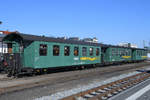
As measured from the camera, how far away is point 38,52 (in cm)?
1266

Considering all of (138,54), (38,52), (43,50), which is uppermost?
(43,50)

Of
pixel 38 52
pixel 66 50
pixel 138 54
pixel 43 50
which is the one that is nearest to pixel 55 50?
pixel 43 50

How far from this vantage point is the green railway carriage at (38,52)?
1237 centimetres

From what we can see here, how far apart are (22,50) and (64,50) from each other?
3.82 meters

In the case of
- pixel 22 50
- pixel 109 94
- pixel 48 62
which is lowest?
pixel 109 94

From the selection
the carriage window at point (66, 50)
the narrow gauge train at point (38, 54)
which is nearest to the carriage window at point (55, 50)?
the narrow gauge train at point (38, 54)

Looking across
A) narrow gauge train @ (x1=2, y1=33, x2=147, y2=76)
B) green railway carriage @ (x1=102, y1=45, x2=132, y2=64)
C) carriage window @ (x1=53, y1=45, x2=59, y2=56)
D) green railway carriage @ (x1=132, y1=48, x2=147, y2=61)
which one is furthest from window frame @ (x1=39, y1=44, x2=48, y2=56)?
green railway carriage @ (x1=132, y1=48, x2=147, y2=61)

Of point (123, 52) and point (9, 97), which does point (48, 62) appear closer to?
point (9, 97)

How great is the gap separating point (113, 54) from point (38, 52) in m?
14.2

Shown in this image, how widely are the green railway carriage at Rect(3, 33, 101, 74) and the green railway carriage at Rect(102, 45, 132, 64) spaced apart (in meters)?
8.05

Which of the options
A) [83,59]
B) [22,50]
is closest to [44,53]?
[22,50]

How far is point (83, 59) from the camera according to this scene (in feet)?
57.6

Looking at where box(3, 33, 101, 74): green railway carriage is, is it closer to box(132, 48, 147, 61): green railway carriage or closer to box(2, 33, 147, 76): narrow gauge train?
box(2, 33, 147, 76): narrow gauge train

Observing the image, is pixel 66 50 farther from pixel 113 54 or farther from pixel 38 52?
pixel 113 54
